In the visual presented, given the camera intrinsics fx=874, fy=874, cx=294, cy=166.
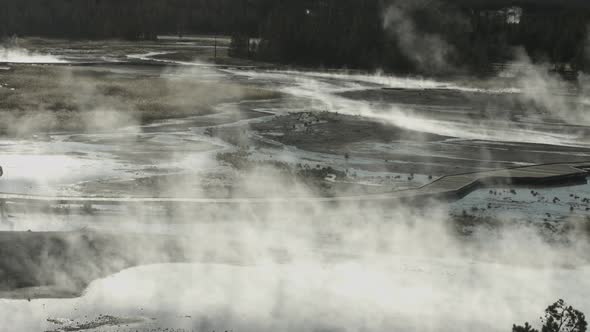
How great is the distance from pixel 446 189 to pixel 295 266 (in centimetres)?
974

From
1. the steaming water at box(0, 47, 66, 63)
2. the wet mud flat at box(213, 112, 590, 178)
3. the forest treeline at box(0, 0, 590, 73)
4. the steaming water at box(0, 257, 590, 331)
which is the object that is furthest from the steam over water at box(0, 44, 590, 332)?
the forest treeline at box(0, 0, 590, 73)

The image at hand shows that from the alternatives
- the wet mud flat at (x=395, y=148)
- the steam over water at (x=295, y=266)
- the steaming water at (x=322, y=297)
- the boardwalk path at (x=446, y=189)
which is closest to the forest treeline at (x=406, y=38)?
the wet mud flat at (x=395, y=148)

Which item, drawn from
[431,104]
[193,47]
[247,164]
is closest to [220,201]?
[247,164]

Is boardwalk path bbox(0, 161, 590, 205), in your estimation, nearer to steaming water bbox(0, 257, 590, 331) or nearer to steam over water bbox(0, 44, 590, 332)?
steam over water bbox(0, 44, 590, 332)

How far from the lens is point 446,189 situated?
2938 centimetres

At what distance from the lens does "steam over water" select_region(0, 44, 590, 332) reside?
17.6 metres

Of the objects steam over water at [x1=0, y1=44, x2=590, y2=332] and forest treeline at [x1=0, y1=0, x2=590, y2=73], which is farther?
forest treeline at [x1=0, y1=0, x2=590, y2=73]

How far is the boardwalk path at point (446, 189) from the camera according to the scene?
86.3 ft

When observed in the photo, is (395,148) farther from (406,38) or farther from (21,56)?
(21,56)

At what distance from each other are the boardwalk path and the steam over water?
0.46 meters

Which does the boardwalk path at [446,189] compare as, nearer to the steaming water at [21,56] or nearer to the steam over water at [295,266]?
the steam over water at [295,266]

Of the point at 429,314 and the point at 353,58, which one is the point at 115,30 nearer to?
the point at 353,58

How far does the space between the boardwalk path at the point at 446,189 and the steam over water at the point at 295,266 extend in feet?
1.52

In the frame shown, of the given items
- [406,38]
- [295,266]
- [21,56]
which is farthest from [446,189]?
[21,56]
